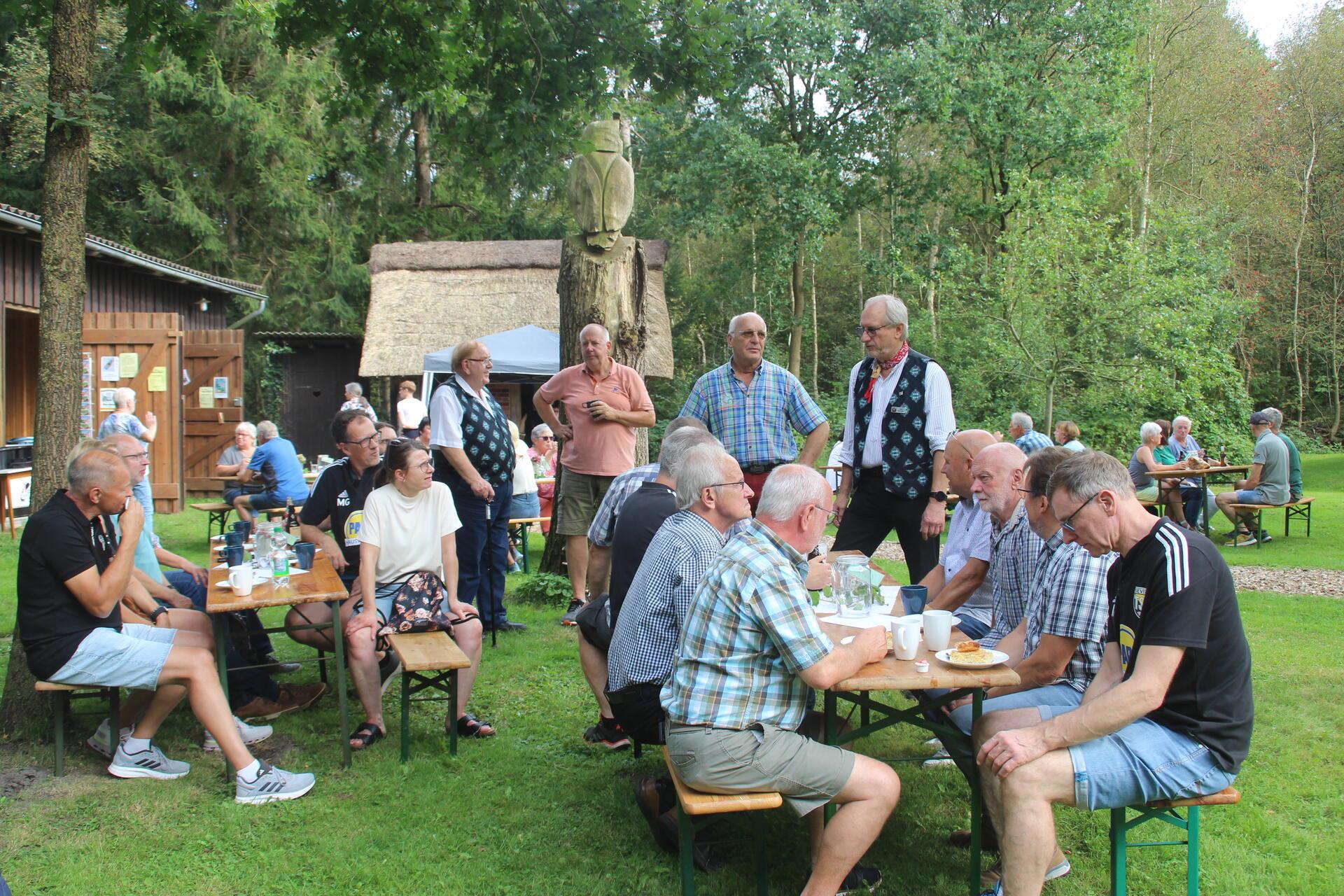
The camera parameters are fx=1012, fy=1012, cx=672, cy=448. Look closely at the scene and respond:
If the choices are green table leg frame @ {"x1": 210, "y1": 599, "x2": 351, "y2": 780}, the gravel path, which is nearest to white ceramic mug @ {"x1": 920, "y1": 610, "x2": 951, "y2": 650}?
green table leg frame @ {"x1": 210, "y1": 599, "x2": 351, "y2": 780}

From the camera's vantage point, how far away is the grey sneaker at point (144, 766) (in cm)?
395

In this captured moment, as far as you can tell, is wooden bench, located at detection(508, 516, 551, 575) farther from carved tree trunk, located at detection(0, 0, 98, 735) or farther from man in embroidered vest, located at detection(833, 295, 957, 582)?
carved tree trunk, located at detection(0, 0, 98, 735)

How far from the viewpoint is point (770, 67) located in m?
19.4

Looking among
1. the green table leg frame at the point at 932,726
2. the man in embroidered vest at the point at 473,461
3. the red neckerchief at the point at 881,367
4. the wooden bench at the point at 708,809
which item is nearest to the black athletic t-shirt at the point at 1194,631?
the green table leg frame at the point at 932,726

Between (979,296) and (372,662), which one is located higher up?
(979,296)

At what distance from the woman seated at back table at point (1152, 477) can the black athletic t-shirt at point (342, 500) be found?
8.25m

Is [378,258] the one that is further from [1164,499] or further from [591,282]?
[1164,499]

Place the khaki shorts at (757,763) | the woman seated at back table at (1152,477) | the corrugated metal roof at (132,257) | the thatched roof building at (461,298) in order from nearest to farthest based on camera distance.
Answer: the khaki shorts at (757,763) < the corrugated metal roof at (132,257) < the woman seated at back table at (1152,477) < the thatched roof building at (461,298)

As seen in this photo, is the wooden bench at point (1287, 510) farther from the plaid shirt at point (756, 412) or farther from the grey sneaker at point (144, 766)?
the grey sneaker at point (144, 766)

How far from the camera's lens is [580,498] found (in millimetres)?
6473

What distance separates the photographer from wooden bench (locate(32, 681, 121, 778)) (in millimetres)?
3697

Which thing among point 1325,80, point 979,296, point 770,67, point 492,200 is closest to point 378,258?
point 492,200

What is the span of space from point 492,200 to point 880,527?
20.7 m

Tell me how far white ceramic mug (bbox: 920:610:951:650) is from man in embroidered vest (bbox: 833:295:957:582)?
1546mm
